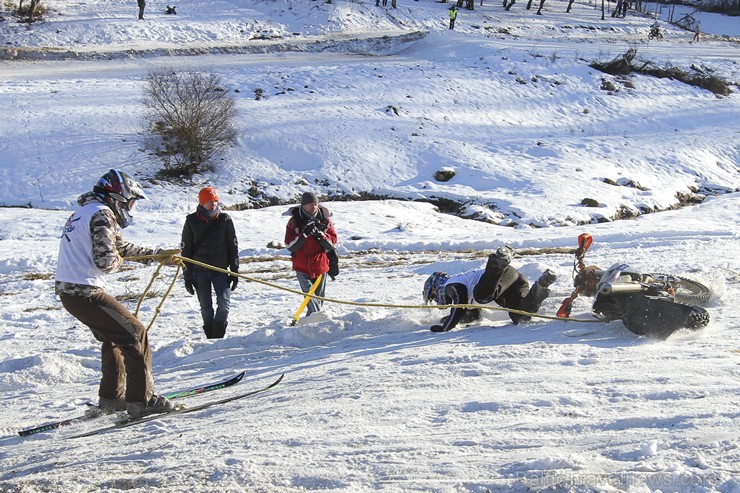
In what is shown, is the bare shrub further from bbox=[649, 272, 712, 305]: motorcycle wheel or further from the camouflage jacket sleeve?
the camouflage jacket sleeve

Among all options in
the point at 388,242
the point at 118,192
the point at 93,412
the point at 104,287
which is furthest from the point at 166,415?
the point at 388,242

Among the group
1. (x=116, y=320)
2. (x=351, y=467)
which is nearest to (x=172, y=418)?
(x=116, y=320)

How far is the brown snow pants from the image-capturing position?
5.32 m

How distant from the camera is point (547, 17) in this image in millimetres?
50188

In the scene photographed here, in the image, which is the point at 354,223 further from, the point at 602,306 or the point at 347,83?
the point at 347,83

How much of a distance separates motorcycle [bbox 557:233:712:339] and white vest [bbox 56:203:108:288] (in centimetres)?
484

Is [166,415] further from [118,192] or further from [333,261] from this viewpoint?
[333,261]

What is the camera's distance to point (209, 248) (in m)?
8.11

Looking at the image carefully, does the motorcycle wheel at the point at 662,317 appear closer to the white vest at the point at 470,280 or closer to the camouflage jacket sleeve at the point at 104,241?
the white vest at the point at 470,280

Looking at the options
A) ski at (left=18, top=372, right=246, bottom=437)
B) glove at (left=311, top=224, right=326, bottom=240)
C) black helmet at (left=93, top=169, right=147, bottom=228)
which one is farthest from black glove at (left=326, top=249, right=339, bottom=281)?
black helmet at (left=93, top=169, right=147, bottom=228)

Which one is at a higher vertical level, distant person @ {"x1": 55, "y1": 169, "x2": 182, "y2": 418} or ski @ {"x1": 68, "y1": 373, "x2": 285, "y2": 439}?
distant person @ {"x1": 55, "y1": 169, "x2": 182, "y2": 418}

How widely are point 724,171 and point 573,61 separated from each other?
39.6ft

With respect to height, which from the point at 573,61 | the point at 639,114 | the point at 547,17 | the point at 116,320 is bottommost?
the point at 116,320

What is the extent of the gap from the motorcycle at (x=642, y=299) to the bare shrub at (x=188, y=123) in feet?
55.8
